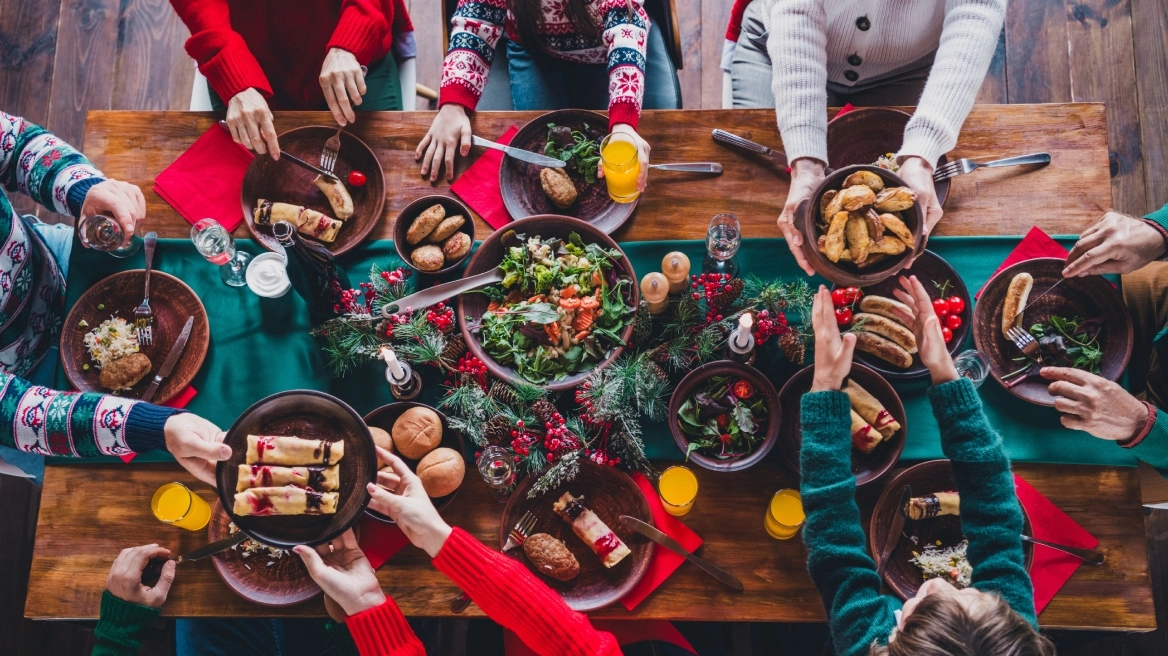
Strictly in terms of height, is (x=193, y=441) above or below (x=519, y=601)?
above

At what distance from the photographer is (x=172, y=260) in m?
1.89

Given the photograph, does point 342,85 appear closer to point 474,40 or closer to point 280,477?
point 474,40

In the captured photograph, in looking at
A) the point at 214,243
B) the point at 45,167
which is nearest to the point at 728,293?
the point at 214,243

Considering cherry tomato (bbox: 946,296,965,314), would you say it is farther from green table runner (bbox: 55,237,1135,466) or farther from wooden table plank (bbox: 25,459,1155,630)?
wooden table plank (bbox: 25,459,1155,630)

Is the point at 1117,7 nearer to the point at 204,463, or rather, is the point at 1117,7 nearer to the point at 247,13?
the point at 247,13

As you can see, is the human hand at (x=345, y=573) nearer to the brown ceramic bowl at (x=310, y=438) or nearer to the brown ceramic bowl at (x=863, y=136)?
the brown ceramic bowl at (x=310, y=438)

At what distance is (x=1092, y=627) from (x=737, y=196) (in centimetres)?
135

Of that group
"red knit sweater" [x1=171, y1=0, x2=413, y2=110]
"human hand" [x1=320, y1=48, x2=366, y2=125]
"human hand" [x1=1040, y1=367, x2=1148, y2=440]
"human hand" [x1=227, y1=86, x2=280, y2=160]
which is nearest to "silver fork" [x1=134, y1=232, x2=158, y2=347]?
"human hand" [x1=227, y1=86, x2=280, y2=160]

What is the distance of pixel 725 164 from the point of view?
1940 mm

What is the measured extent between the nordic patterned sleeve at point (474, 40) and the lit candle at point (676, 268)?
2.55ft

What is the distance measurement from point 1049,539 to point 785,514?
2.11 ft

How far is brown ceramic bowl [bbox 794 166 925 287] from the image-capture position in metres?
1.45

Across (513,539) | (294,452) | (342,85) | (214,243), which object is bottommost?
(513,539)

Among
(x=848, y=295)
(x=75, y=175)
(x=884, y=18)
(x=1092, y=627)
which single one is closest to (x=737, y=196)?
(x=848, y=295)
